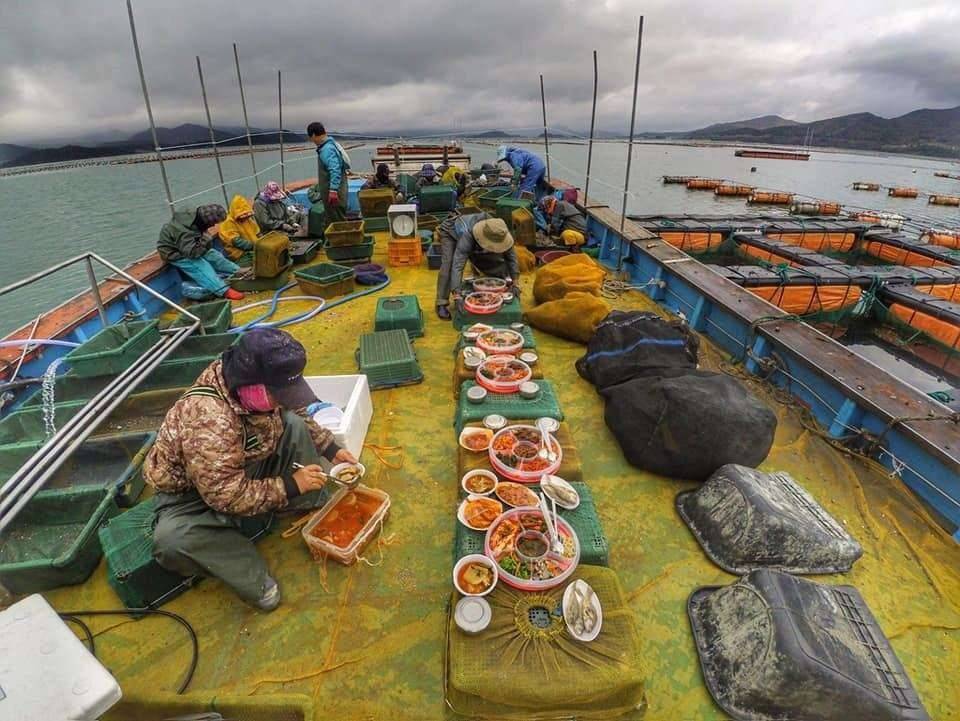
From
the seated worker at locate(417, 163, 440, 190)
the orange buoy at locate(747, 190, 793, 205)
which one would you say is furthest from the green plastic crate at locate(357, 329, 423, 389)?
the orange buoy at locate(747, 190, 793, 205)

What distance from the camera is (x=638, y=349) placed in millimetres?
3797

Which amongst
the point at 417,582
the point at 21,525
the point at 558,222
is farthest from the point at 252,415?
the point at 558,222

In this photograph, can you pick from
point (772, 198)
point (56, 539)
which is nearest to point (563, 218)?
point (56, 539)

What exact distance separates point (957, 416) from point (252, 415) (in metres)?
4.52

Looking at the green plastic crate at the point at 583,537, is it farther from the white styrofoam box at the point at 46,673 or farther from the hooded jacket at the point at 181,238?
the hooded jacket at the point at 181,238

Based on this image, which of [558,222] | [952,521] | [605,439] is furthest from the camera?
[558,222]

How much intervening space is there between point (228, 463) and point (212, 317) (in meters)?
3.50

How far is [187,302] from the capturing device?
6117 millimetres

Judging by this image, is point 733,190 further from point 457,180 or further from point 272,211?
point 272,211

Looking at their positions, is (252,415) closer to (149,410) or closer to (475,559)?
(475,559)

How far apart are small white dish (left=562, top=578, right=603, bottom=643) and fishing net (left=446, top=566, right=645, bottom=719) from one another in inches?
1.1

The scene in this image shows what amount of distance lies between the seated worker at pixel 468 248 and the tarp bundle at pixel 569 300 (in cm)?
48

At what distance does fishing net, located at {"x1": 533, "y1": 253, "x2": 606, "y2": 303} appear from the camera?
5305mm

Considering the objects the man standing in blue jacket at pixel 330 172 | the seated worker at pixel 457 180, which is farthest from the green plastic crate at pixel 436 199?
the seated worker at pixel 457 180
